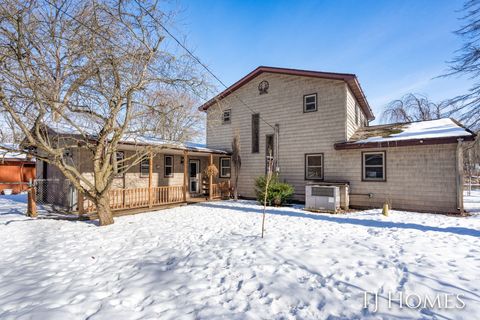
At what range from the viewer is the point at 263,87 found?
522 inches

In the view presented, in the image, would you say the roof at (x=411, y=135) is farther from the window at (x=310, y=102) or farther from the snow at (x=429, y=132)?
the window at (x=310, y=102)

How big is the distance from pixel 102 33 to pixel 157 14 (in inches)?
63.9

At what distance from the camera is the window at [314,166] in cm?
1128

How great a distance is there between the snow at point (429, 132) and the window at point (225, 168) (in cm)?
737

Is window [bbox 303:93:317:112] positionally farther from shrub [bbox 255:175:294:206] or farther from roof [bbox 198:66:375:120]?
shrub [bbox 255:175:294:206]

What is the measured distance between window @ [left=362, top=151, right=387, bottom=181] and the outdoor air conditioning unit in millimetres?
1727

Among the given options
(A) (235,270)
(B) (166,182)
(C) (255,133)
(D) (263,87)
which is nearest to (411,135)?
(C) (255,133)

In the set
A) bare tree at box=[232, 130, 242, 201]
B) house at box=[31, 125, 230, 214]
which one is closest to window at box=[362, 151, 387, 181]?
bare tree at box=[232, 130, 242, 201]

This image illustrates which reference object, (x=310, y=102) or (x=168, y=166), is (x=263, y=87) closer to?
(x=310, y=102)

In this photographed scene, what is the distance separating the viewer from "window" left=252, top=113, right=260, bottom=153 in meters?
13.2

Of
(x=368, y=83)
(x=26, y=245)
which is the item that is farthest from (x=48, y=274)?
(x=368, y=83)

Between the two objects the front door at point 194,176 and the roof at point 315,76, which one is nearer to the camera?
the roof at point 315,76

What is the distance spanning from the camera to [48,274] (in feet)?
13.4

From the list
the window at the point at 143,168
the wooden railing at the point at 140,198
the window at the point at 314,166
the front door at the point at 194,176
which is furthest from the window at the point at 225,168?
the window at the point at 314,166
